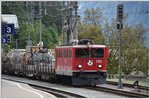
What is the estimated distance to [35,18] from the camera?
29.4 m

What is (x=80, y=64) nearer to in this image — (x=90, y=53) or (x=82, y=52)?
(x=82, y=52)

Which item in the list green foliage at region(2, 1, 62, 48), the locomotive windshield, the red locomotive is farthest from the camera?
green foliage at region(2, 1, 62, 48)

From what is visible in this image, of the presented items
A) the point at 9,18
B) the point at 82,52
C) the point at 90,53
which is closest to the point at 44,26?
the point at 9,18

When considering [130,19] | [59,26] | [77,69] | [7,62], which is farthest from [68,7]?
[7,62]

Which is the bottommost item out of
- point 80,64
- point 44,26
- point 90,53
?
point 80,64

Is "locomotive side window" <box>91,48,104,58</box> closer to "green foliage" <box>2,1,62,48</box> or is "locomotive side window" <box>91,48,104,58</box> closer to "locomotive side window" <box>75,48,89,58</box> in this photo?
"locomotive side window" <box>75,48,89,58</box>

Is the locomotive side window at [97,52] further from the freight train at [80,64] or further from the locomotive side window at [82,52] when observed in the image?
the locomotive side window at [82,52]

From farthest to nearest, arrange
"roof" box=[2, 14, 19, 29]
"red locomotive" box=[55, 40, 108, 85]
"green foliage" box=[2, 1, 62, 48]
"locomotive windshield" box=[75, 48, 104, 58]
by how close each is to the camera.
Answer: "green foliage" box=[2, 1, 62, 48] < "roof" box=[2, 14, 19, 29] < "locomotive windshield" box=[75, 48, 104, 58] < "red locomotive" box=[55, 40, 108, 85]

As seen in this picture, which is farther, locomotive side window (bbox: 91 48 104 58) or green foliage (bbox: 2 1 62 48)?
green foliage (bbox: 2 1 62 48)

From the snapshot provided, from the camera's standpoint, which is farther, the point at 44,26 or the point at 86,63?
the point at 44,26

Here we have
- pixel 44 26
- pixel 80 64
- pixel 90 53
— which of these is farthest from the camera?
pixel 44 26

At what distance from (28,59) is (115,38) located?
518 cm

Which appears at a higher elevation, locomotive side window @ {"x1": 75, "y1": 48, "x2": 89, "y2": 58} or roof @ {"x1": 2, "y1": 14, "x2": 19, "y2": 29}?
roof @ {"x1": 2, "y1": 14, "x2": 19, "y2": 29}

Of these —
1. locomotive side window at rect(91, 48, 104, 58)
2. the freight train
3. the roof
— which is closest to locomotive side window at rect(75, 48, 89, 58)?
the freight train
